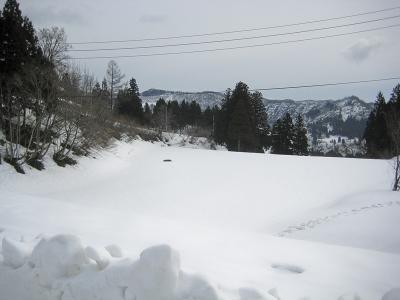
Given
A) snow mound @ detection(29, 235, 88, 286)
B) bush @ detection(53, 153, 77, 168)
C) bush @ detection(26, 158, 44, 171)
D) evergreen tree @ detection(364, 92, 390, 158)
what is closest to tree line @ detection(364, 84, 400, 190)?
evergreen tree @ detection(364, 92, 390, 158)

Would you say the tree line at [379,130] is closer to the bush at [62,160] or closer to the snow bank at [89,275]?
the bush at [62,160]

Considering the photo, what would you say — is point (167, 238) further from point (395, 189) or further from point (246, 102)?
point (246, 102)

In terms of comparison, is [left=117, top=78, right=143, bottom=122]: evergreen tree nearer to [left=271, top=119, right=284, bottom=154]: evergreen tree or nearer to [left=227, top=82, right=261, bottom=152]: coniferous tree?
[left=227, top=82, right=261, bottom=152]: coniferous tree

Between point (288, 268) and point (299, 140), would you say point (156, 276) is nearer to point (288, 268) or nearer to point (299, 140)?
point (288, 268)

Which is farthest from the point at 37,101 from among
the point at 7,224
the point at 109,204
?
the point at 7,224

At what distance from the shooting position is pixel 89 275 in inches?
149

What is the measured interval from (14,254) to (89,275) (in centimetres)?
113

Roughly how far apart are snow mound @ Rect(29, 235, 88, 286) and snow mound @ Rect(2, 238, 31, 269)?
0.17 meters

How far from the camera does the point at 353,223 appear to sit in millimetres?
11148

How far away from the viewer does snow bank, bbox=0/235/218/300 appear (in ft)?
11.2

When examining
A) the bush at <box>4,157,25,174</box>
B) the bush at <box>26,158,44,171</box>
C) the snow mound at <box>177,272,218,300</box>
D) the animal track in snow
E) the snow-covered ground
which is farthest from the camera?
the bush at <box>26,158,44,171</box>

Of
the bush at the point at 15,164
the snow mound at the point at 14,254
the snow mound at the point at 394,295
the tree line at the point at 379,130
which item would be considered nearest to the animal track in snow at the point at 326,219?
the snow mound at the point at 394,295

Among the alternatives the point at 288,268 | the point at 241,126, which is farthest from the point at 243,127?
the point at 288,268

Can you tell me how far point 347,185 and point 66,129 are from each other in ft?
55.5
